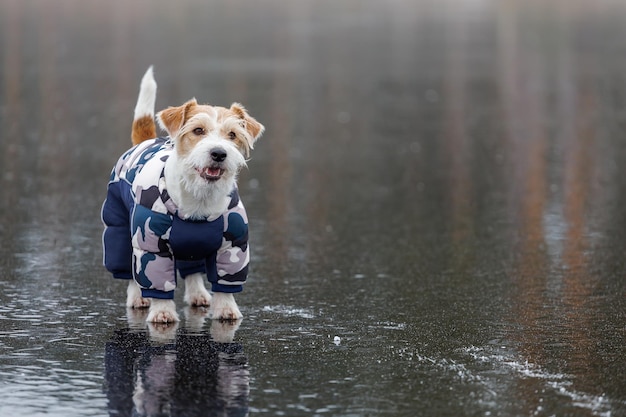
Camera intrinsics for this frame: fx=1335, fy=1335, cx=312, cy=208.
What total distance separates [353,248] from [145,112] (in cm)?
221

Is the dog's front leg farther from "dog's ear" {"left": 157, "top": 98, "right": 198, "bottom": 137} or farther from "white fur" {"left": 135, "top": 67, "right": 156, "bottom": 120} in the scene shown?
"white fur" {"left": 135, "top": 67, "right": 156, "bottom": 120}

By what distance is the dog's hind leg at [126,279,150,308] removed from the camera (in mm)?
7477

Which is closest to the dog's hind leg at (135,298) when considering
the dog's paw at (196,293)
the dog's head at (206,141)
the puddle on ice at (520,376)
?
the dog's paw at (196,293)

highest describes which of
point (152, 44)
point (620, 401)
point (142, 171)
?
point (152, 44)

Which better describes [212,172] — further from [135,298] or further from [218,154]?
[135,298]

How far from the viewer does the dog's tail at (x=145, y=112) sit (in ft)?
26.2

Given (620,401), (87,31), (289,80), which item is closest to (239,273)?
(620,401)

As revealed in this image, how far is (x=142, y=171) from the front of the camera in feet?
23.2

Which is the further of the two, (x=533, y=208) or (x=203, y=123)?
(x=533, y=208)

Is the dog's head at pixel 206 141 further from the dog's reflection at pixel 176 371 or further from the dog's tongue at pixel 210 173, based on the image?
the dog's reflection at pixel 176 371

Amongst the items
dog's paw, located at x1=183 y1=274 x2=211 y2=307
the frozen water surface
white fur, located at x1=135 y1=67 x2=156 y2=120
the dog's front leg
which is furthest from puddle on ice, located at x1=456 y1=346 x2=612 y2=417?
white fur, located at x1=135 y1=67 x2=156 y2=120

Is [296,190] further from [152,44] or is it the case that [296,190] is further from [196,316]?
[152,44]

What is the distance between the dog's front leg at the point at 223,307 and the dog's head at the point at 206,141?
0.72m

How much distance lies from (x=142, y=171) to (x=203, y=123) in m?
0.54
